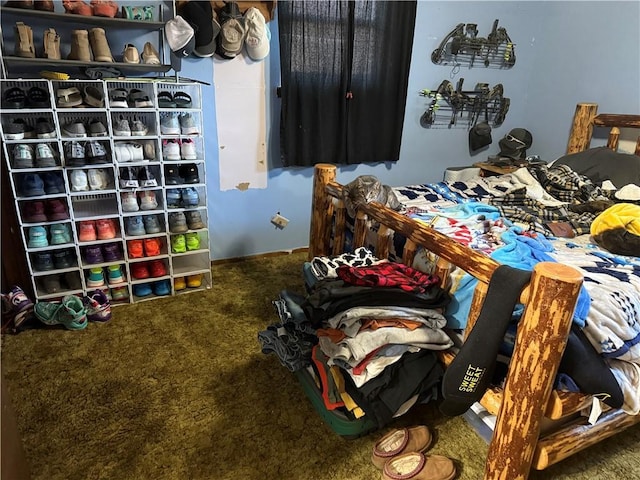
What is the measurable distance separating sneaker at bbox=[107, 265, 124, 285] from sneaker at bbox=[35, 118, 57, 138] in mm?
773

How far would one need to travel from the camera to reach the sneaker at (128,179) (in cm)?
235

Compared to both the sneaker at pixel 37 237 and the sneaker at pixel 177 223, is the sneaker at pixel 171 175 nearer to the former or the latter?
the sneaker at pixel 177 223

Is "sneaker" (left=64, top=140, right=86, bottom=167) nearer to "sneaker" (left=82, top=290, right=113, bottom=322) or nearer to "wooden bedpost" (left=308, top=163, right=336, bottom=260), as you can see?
"sneaker" (left=82, top=290, right=113, bottom=322)

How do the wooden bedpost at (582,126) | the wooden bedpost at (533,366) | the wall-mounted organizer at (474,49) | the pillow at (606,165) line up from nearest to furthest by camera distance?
the wooden bedpost at (533,366) → the pillow at (606,165) → the wooden bedpost at (582,126) → the wall-mounted organizer at (474,49)

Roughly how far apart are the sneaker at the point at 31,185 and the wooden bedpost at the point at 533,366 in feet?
7.46

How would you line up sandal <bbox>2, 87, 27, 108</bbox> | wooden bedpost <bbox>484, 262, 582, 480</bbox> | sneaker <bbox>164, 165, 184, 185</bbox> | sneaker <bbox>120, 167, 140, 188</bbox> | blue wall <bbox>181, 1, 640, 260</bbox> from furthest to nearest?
blue wall <bbox>181, 1, 640, 260</bbox> → sneaker <bbox>164, 165, 184, 185</bbox> → sneaker <bbox>120, 167, 140, 188</bbox> → sandal <bbox>2, 87, 27, 108</bbox> → wooden bedpost <bbox>484, 262, 582, 480</bbox>

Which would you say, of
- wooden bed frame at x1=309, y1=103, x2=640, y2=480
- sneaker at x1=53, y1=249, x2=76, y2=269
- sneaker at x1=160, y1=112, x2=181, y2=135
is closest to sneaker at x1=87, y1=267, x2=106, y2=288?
sneaker at x1=53, y1=249, x2=76, y2=269

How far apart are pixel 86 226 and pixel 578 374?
2.38 m

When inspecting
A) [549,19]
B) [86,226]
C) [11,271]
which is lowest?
[11,271]

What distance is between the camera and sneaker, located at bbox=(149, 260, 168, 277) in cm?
261

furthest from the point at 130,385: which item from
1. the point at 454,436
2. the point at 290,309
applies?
the point at 454,436

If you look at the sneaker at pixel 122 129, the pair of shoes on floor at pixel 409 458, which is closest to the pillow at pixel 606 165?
the pair of shoes on floor at pixel 409 458

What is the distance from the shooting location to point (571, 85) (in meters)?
3.30

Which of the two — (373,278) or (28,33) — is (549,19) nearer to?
(373,278)
